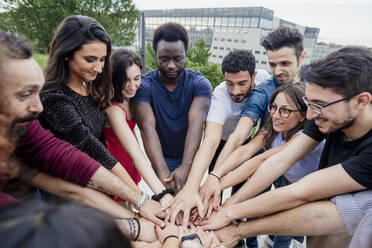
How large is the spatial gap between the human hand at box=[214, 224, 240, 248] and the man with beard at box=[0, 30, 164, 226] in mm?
454

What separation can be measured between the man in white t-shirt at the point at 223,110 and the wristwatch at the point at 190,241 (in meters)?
0.27

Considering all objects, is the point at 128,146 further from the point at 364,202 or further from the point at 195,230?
the point at 364,202

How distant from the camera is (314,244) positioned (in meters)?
1.66

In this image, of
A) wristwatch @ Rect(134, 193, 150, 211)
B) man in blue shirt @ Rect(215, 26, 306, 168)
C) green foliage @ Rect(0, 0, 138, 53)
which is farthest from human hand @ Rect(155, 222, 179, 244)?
green foliage @ Rect(0, 0, 138, 53)

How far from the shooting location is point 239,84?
2.46 m

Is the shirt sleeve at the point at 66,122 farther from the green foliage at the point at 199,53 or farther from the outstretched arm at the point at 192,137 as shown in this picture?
the green foliage at the point at 199,53

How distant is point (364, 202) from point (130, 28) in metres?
22.6

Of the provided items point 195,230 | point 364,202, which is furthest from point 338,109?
point 195,230

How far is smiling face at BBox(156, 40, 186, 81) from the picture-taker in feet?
7.59

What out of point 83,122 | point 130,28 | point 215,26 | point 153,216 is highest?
point 215,26

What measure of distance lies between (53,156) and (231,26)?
69234 millimetres

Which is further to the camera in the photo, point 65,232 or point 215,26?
point 215,26

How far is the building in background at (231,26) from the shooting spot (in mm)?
59125

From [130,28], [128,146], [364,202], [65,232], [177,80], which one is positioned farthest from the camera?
[130,28]
